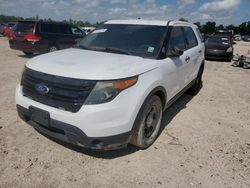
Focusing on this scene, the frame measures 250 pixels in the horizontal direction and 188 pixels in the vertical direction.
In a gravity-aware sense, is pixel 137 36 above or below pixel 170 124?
above

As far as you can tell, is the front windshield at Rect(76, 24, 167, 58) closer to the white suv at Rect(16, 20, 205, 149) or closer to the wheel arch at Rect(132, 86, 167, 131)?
the white suv at Rect(16, 20, 205, 149)

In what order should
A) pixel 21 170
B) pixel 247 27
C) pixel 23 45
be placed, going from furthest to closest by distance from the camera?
1. pixel 247 27
2. pixel 23 45
3. pixel 21 170

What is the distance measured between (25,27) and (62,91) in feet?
32.2

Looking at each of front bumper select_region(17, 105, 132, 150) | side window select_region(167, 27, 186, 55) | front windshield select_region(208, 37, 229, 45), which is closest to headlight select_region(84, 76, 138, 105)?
front bumper select_region(17, 105, 132, 150)

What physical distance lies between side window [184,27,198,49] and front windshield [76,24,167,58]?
1.33 m

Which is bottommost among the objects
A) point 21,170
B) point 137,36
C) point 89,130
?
point 21,170

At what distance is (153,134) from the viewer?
13.4 feet

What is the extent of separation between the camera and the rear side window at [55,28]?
11.8 meters

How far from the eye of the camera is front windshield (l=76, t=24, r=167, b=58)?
159 inches

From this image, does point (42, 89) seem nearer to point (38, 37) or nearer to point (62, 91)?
point (62, 91)

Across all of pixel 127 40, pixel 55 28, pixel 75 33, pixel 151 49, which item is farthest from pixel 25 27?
pixel 151 49

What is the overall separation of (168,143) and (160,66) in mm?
1296

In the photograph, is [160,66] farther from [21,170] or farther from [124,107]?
[21,170]

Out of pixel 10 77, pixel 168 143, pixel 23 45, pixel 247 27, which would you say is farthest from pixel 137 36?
pixel 247 27
